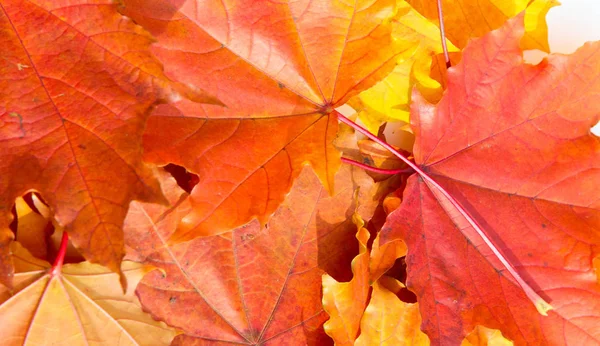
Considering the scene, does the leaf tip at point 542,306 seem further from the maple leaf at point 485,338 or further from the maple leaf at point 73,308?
the maple leaf at point 73,308

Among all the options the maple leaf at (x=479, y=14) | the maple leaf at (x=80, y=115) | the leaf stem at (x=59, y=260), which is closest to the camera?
the maple leaf at (x=80, y=115)

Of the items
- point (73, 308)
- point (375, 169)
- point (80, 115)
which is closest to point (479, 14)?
point (375, 169)

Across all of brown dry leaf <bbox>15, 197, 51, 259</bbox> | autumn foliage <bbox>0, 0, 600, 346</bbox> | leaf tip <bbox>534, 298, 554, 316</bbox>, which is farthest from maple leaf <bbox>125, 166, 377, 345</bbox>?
leaf tip <bbox>534, 298, 554, 316</bbox>

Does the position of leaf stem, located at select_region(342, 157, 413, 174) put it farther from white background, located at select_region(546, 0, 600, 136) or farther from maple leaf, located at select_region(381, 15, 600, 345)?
white background, located at select_region(546, 0, 600, 136)

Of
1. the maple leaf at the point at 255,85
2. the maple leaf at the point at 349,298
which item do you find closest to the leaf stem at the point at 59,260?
the maple leaf at the point at 255,85

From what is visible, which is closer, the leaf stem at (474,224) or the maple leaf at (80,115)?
the maple leaf at (80,115)

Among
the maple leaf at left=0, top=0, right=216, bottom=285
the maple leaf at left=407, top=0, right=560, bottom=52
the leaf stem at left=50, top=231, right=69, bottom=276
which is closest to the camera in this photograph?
the maple leaf at left=0, top=0, right=216, bottom=285

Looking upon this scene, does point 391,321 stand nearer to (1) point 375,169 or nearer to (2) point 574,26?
(1) point 375,169

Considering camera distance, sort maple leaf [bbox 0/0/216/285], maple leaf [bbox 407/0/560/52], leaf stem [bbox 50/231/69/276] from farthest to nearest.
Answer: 1. maple leaf [bbox 407/0/560/52]
2. leaf stem [bbox 50/231/69/276]
3. maple leaf [bbox 0/0/216/285]
